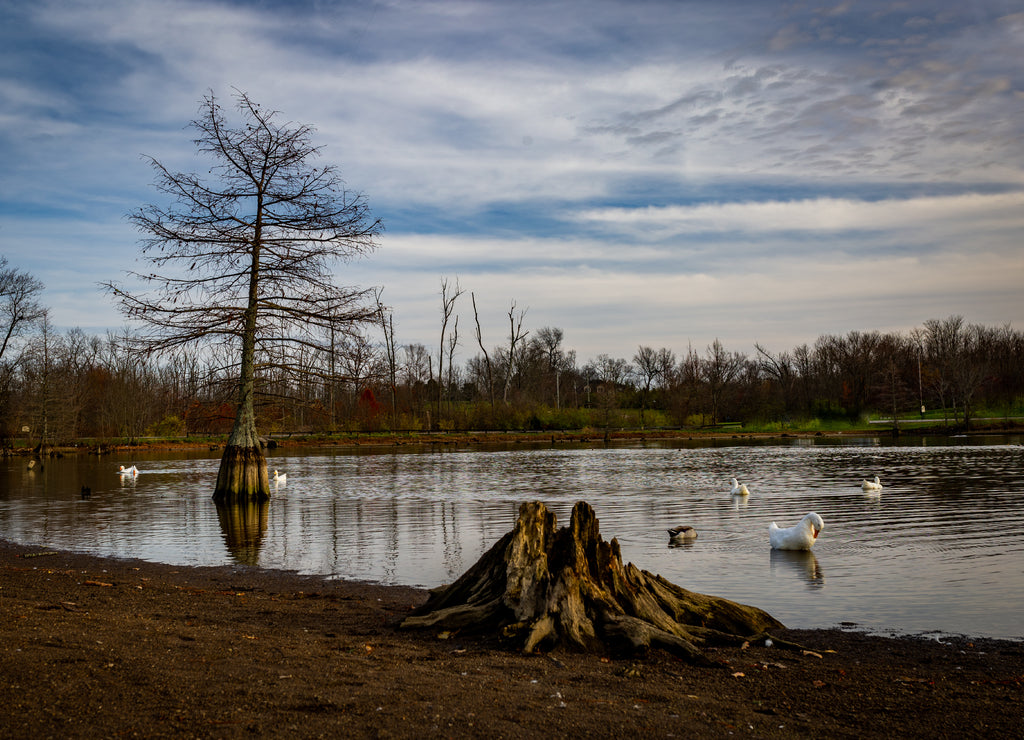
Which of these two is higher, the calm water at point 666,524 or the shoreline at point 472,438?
the shoreline at point 472,438

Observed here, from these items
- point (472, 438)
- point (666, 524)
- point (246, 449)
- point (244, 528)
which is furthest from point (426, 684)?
point (472, 438)

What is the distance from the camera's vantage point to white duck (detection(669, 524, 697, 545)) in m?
15.1

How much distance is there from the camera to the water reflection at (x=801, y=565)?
11.7 metres

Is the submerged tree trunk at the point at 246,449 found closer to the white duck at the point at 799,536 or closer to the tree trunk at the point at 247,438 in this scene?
the tree trunk at the point at 247,438

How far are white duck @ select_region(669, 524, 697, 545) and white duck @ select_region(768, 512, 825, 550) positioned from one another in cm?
163

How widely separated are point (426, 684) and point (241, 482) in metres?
17.6

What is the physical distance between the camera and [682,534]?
15.1 metres

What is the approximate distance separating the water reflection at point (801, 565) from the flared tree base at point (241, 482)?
1430cm

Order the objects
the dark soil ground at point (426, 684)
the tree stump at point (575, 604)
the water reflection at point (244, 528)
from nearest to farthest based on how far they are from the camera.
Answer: the dark soil ground at point (426, 684) < the tree stump at point (575, 604) < the water reflection at point (244, 528)

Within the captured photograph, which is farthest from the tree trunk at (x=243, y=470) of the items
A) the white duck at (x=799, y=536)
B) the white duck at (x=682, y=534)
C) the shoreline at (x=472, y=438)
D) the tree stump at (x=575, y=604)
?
the shoreline at (x=472, y=438)

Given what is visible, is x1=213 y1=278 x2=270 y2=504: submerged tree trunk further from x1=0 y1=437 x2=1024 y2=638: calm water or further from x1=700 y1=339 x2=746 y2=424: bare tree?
x1=700 y1=339 x2=746 y2=424: bare tree

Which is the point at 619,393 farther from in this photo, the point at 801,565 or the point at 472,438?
the point at 801,565

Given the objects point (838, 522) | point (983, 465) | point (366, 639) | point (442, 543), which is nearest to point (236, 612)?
point (366, 639)

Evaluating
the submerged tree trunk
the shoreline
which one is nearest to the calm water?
the submerged tree trunk
